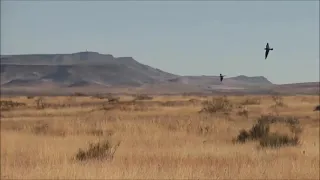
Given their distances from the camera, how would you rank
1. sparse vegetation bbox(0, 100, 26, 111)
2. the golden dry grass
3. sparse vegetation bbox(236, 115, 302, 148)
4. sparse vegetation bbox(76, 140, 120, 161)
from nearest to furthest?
1. the golden dry grass
2. sparse vegetation bbox(76, 140, 120, 161)
3. sparse vegetation bbox(236, 115, 302, 148)
4. sparse vegetation bbox(0, 100, 26, 111)

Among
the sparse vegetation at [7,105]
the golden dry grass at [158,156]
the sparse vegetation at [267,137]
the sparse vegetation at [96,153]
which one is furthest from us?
the sparse vegetation at [7,105]

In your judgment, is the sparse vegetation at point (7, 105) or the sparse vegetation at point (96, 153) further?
the sparse vegetation at point (7, 105)

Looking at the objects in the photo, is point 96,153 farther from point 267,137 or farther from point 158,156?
point 267,137

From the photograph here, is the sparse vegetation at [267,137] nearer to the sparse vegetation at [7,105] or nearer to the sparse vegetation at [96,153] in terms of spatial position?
the sparse vegetation at [96,153]

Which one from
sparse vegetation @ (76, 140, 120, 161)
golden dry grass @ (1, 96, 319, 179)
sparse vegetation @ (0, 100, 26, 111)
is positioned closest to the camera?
golden dry grass @ (1, 96, 319, 179)

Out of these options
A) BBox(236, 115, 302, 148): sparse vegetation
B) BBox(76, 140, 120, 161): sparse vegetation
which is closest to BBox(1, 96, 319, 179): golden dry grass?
BBox(76, 140, 120, 161): sparse vegetation

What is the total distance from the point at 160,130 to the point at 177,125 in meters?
1.59

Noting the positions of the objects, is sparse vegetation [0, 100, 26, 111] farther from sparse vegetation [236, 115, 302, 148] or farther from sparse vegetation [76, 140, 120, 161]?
sparse vegetation [76, 140, 120, 161]

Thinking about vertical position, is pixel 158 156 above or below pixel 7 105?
above

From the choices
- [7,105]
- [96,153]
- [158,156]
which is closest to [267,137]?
[158,156]

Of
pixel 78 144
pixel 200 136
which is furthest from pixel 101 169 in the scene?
pixel 200 136

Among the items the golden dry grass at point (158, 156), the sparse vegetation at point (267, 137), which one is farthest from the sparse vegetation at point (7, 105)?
the sparse vegetation at point (267, 137)

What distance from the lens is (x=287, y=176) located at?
10914 mm

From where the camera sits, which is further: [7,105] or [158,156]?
[7,105]
